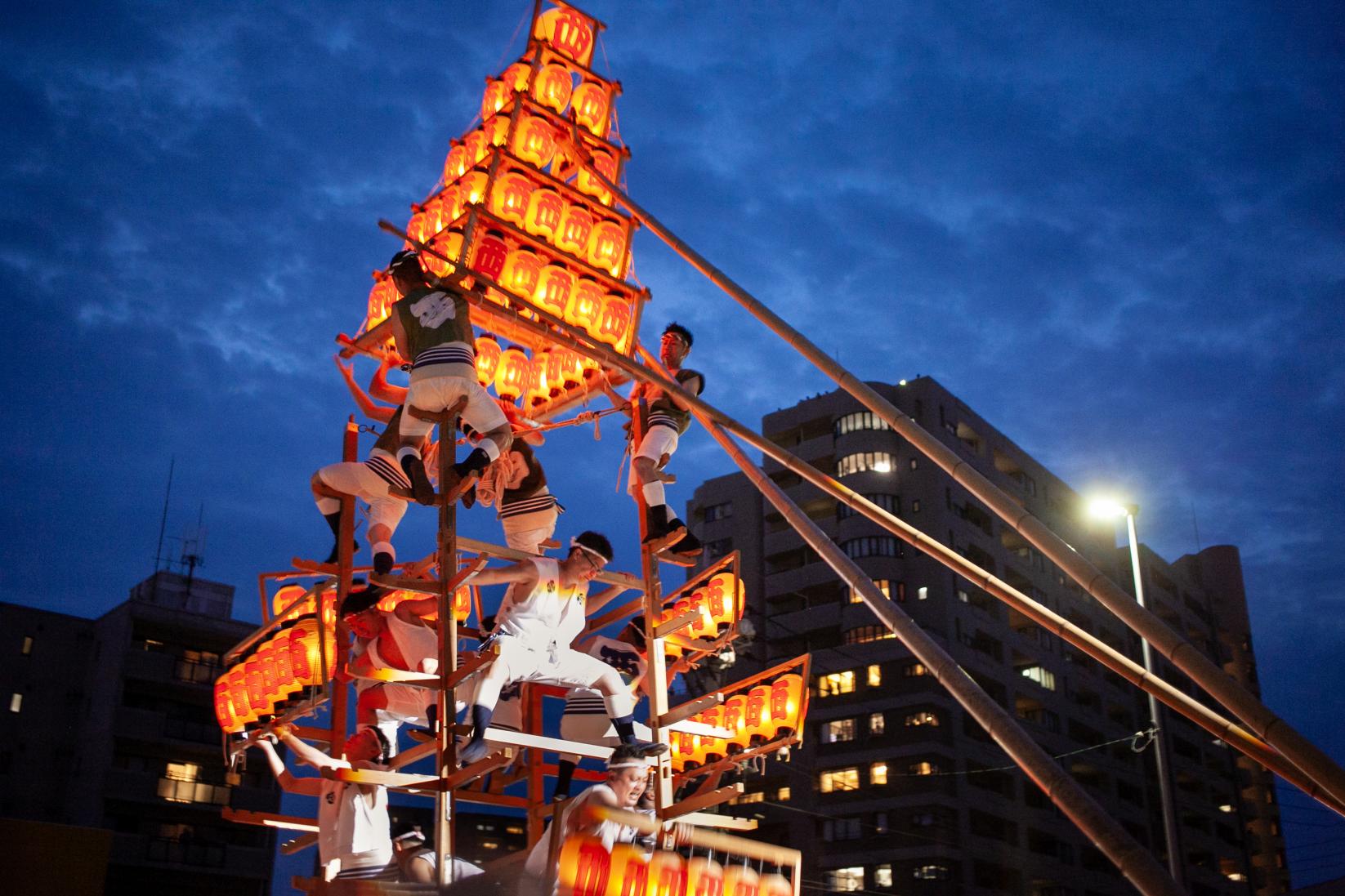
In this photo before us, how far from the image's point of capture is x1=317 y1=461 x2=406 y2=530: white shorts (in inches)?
419

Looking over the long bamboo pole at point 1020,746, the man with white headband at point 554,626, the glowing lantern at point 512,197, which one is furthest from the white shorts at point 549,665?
the glowing lantern at point 512,197

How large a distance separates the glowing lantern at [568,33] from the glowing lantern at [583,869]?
37.1 ft

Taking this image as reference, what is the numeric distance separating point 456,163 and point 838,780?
45323 millimetres

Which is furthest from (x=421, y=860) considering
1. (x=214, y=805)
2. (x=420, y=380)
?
(x=214, y=805)

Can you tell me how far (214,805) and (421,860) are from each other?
36821mm

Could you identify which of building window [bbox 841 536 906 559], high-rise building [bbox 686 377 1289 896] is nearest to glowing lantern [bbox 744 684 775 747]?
high-rise building [bbox 686 377 1289 896]

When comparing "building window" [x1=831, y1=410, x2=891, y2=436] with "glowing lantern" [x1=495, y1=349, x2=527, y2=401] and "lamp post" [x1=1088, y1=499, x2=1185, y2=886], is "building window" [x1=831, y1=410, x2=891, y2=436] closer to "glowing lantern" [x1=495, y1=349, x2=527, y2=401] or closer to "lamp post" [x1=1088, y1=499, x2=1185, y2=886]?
"lamp post" [x1=1088, y1=499, x2=1185, y2=886]

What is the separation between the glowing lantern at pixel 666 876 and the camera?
630cm

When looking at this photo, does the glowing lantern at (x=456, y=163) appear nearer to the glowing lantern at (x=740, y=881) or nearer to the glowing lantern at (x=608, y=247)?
the glowing lantern at (x=608, y=247)

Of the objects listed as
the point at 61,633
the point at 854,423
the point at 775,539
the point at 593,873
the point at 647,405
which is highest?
the point at 854,423

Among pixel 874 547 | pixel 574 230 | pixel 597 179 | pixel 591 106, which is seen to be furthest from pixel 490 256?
pixel 874 547

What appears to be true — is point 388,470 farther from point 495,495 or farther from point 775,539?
point 775,539

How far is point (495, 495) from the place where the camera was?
38.0 ft

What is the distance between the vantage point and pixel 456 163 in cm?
1437
